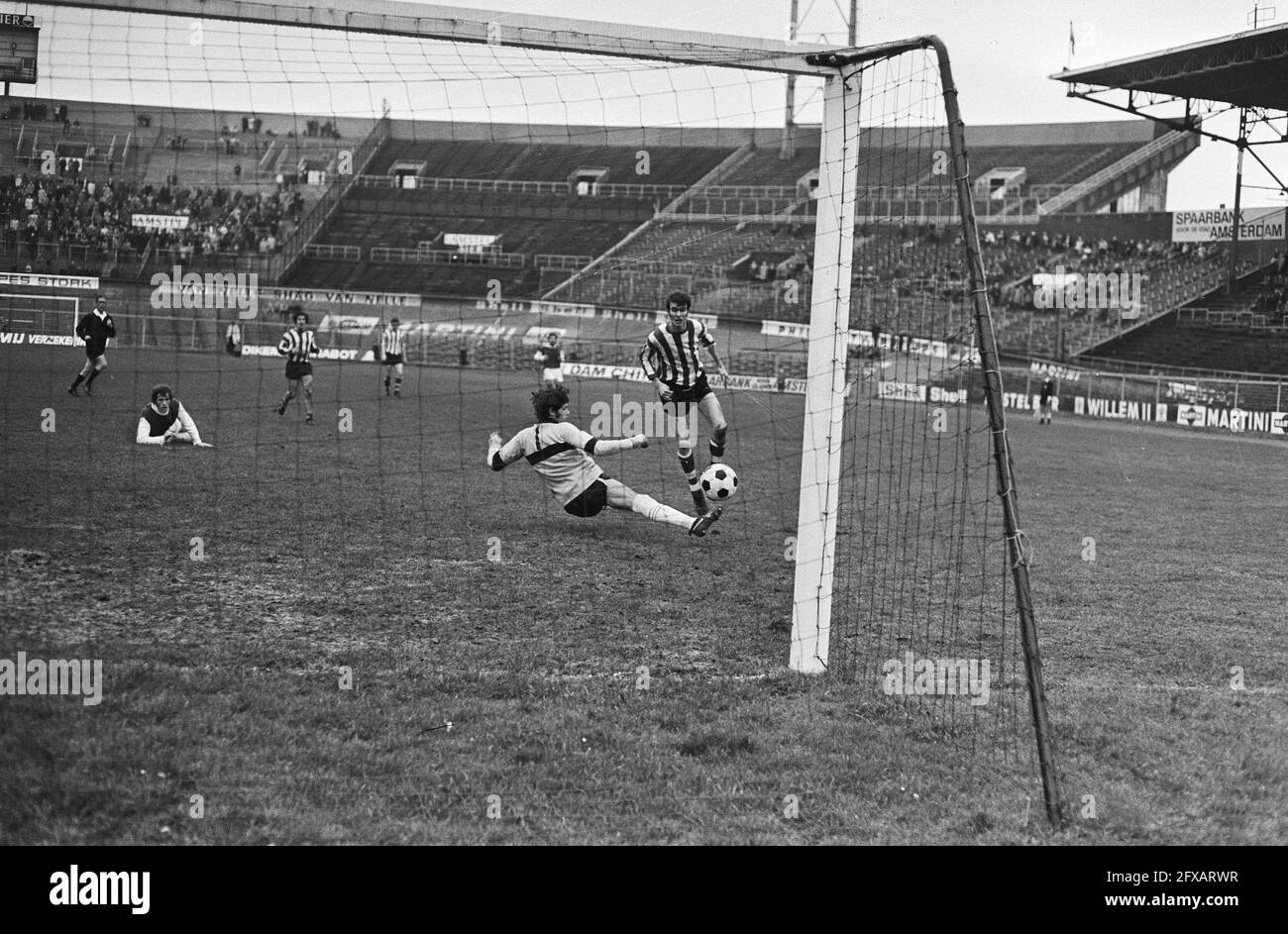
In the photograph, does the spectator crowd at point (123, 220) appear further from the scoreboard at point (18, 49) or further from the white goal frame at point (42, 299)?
the white goal frame at point (42, 299)

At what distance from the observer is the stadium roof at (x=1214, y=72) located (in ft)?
101

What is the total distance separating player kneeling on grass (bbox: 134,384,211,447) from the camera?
15.9 metres

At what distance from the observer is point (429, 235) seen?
38125 millimetres

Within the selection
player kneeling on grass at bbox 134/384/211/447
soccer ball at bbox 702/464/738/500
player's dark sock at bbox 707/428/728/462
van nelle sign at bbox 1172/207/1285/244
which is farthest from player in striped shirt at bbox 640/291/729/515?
van nelle sign at bbox 1172/207/1285/244

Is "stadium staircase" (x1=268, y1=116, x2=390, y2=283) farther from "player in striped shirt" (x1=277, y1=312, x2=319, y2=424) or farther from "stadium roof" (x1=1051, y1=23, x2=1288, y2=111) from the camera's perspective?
"stadium roof" (x1=1051, y1=23, x2=1288, y2=111)

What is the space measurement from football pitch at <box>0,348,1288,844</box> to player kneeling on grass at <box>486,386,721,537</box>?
0.40 meters

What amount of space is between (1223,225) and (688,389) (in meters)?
36.8

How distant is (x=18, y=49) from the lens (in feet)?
33.2

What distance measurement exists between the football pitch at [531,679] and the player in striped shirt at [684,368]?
38.3 inches

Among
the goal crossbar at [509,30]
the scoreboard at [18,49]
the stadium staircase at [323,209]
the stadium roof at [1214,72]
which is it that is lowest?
the goal crossbar at [509,30]

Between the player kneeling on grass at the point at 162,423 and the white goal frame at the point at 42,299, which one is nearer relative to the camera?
the player kneeling on grass at the point at 162,423

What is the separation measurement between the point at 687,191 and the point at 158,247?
2646 centimetres

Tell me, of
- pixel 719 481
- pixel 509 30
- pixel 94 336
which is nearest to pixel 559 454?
pixel 719 481

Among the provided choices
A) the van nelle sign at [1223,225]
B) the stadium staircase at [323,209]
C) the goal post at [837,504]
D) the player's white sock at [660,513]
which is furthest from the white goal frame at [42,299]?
the van nelle sign at [1223,225]
